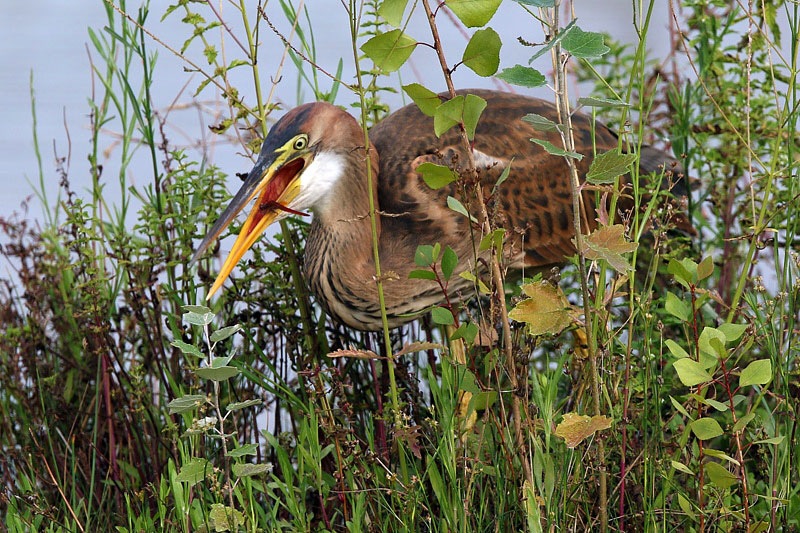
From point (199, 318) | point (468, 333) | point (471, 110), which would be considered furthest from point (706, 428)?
point (199, 318)

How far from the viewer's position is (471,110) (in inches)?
84.0

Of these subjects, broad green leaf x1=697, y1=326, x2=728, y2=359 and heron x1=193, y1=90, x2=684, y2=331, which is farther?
heron x1=193, y1=90, x2=684, y2=331

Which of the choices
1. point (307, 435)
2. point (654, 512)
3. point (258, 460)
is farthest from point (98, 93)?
point (654, 512)

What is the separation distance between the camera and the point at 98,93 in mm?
6137

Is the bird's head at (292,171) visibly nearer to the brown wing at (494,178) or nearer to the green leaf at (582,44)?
the brown wing at (494,178)

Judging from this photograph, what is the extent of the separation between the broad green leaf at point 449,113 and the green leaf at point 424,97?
0.08 feet

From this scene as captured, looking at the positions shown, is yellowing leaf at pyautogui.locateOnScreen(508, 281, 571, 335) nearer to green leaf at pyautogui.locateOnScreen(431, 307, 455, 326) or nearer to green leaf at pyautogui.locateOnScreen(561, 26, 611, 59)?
green leaf at pyautogui.locateOnScreen(431, 307, 455, 326)

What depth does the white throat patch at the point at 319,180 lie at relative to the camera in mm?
3336

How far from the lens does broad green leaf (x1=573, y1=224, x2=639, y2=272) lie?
80.7 inches

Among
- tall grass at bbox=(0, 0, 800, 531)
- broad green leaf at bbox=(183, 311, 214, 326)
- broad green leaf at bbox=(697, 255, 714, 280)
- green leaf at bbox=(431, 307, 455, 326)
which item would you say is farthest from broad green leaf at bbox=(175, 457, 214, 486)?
broad green leaf at bbox=(697, 255, 714, 280)

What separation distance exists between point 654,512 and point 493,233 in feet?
2.35

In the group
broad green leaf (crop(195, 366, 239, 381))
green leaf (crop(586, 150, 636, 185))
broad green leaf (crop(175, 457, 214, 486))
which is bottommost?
broad green leaf (crop(175, 457, 214, 486))

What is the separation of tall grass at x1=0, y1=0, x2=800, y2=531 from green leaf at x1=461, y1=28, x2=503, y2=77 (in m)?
0.06

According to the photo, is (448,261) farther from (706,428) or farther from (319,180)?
(319,180)
